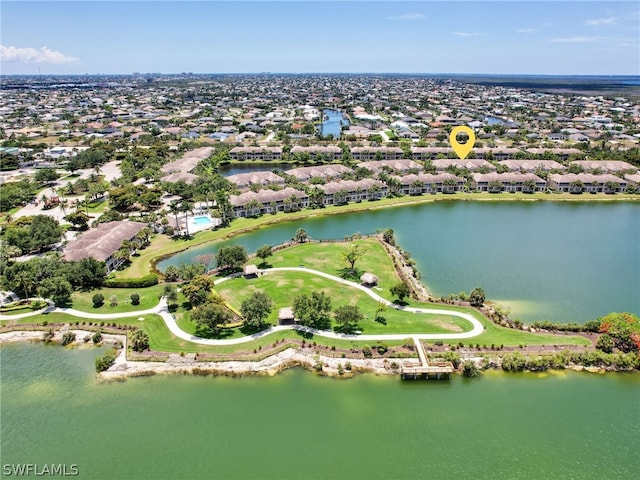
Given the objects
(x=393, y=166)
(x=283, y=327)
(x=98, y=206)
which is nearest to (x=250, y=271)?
(x=283, y=327)

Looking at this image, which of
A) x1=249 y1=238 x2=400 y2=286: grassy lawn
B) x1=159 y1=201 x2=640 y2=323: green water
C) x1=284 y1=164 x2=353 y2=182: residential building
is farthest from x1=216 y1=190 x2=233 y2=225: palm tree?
x1=284 y1=164 x2=353 y2=182: residential building

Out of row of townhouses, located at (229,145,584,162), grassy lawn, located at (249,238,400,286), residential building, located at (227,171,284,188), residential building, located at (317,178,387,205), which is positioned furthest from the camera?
row of townhouses, located at (229,145,584,162)

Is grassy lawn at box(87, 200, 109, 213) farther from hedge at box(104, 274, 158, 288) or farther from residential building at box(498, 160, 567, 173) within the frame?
residential building at box(498, 160, 567, 173)

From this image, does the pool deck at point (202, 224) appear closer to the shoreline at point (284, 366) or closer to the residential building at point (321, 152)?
the shoreline at point (284, 366)

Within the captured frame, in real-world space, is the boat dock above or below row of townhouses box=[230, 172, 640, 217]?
below

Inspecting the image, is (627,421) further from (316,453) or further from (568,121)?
(568,121)
